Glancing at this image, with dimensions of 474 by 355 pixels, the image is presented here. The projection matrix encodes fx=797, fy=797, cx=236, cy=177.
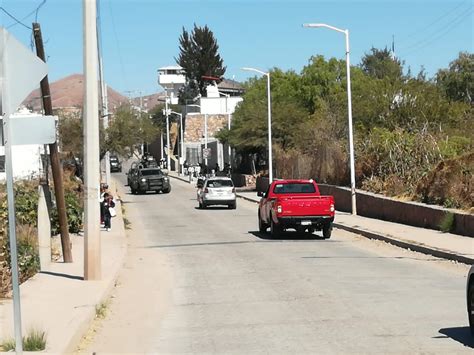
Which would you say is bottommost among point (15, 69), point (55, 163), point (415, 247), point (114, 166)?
point (415, 247)

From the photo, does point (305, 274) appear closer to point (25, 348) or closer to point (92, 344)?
point (92, 344)

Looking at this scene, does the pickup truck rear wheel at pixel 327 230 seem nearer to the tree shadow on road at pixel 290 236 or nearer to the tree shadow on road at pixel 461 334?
the tree shadow on road at pixel 290 236

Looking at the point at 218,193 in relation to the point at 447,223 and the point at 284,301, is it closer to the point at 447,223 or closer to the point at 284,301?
the point at 447,223

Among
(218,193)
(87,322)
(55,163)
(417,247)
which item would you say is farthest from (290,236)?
(218,193)

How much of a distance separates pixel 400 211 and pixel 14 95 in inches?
892

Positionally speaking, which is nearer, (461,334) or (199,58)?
(461,334)

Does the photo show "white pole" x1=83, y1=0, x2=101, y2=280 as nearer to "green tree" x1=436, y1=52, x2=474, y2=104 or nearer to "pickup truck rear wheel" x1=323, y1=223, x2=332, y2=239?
"pickup truck rear wheel" x1=323, y1=223, x2=332, y2=239

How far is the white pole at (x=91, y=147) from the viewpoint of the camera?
48.7 feet

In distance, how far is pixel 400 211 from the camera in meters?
28.8

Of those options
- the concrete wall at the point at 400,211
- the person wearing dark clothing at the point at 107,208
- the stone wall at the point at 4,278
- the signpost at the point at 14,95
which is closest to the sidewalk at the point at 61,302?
the stone wall at the point at 4,278

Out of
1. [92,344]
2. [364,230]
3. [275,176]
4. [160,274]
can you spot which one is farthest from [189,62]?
[92,344]

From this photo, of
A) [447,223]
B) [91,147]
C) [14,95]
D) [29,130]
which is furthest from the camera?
[447,223]

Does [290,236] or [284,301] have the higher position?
[284,301]

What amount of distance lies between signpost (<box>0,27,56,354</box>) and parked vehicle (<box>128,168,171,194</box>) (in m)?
53.0
